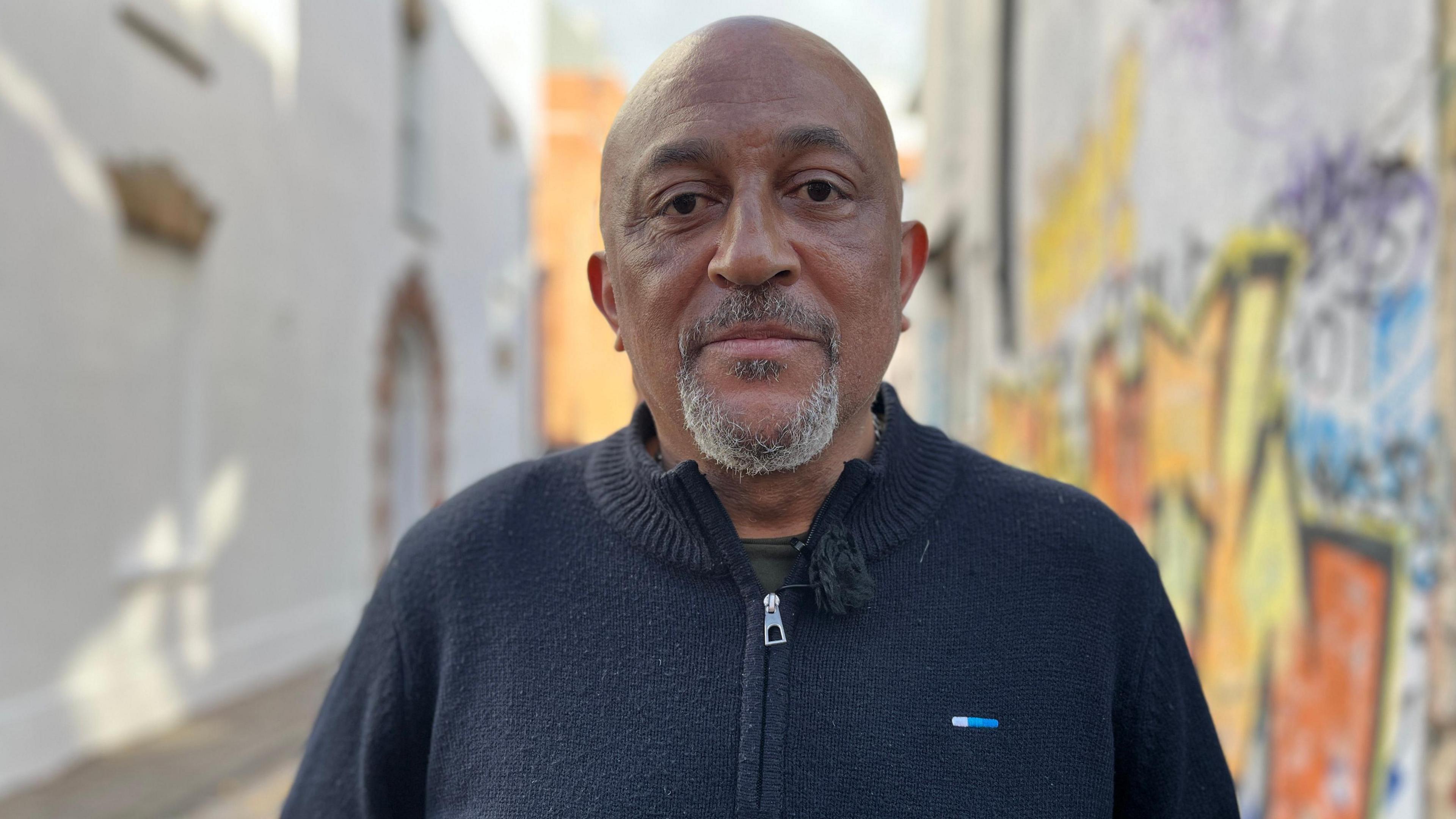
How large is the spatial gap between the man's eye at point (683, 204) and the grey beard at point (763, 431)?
0.69 ft

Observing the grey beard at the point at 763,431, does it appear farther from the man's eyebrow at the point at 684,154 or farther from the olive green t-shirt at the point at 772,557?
the man's eyebrow at the point at 684,154

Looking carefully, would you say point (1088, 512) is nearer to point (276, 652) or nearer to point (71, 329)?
point (71, 329)

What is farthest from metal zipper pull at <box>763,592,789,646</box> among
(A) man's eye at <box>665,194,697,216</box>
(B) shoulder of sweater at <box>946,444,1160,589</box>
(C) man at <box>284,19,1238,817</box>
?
(A) man's eye at <box>665,194,697,216</box>

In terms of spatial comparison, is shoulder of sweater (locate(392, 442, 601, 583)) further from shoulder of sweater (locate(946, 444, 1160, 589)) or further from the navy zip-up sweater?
shoulder of sweater (locate(946, 444, 1160, 589))

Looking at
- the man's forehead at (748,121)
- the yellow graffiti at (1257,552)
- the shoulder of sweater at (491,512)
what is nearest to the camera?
the man's forehead at (748,121)

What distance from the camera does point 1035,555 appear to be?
1.47 metres

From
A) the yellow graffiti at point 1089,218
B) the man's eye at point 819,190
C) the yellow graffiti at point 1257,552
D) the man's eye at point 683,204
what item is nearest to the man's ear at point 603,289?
the man's eye at point 683,204

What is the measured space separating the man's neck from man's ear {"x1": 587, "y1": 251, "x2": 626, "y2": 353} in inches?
9.0

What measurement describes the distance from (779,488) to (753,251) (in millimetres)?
329

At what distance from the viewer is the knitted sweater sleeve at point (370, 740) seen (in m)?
1.49

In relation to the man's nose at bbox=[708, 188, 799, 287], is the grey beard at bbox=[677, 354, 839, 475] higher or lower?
lower

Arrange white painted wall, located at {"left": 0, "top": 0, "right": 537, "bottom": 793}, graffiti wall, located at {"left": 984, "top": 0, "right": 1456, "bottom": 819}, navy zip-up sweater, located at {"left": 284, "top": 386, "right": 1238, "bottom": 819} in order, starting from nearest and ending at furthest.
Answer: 1. navy zip-up sweater, located at {"left": 284, "top": 386, "right": 1238, "bottom": 819}
2. graffiti wall, located at {"left": 984, "top": 0, "right": 1456, "bottom": 819}
3. white painted wall, located at {"left": 0, "top": 0, "right": 537, "bottom": 793}

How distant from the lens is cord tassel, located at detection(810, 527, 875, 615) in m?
1.39

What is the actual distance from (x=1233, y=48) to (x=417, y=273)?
8.04 meters
